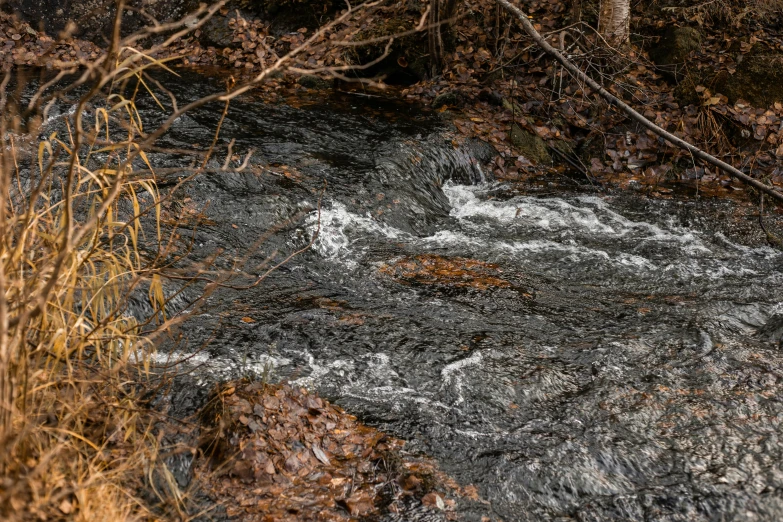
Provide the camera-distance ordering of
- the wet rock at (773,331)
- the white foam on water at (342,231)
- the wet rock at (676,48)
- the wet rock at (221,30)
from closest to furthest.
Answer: the wet rock at (773,331) < the white foam on water at (342,231) < the wet rock at (676,48) < the wet rock at (221,30)

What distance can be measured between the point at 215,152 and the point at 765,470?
5718 millimetres

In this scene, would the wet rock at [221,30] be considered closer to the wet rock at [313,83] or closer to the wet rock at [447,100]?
the wet rock at [313,83]

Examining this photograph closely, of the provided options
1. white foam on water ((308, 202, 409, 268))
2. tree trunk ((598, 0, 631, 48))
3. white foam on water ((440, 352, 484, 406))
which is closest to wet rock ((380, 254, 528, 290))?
white foam on water ((308, 202, 409, 268))

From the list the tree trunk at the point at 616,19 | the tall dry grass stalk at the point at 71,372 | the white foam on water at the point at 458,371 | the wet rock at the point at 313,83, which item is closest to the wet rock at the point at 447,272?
the white foam on water at the point at 458,371

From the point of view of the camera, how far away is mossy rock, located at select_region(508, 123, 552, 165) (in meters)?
8.62

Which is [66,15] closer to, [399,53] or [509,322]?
[399,53]

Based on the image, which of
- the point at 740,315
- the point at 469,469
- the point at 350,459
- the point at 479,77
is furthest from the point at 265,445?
the point at 479,77

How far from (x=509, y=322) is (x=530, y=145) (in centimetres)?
423

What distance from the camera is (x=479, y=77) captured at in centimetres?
969

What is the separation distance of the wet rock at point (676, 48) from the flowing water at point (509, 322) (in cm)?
277

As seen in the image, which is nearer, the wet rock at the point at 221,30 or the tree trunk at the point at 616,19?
the tree trunk at the point at 616,19

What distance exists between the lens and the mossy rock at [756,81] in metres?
8.56

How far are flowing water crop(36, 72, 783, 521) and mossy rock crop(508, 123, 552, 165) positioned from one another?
72 centimetres

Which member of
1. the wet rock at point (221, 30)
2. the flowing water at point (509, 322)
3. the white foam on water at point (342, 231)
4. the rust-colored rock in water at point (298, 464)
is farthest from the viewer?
the wet rock at point (221, 30)
